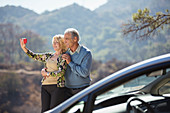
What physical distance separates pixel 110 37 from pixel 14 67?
35.4 m

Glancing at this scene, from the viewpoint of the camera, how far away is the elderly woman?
2.21 metres

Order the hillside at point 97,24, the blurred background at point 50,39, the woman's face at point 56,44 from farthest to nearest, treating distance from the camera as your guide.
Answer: the hillside at point 97,24 → the blurred background at point 50,39 → the woman's face at point 56,44

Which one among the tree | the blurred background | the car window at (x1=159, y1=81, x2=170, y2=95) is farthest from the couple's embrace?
the blurred background

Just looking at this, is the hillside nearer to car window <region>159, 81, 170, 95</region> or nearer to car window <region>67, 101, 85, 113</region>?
car window <region>159, 81, 170, 95</region>

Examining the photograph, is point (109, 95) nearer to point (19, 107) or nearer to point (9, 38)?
point (19, 107)

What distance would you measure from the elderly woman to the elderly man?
85 millimetres

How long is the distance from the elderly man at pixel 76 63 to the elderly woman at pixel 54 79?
0.28 feet

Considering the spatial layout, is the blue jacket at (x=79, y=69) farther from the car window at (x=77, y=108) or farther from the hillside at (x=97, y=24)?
the hillside at (x=97, y=24)

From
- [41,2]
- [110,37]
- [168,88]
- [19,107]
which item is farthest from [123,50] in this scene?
[168,88]

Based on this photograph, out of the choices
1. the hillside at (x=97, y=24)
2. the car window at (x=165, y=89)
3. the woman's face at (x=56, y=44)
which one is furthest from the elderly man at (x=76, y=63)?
the hillside at (x=97, y=24)

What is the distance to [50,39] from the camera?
31.9 meters

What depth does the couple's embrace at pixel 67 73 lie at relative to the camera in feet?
7.11

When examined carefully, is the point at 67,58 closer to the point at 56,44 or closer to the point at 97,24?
the point at 56,44

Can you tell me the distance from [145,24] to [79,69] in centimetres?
418
